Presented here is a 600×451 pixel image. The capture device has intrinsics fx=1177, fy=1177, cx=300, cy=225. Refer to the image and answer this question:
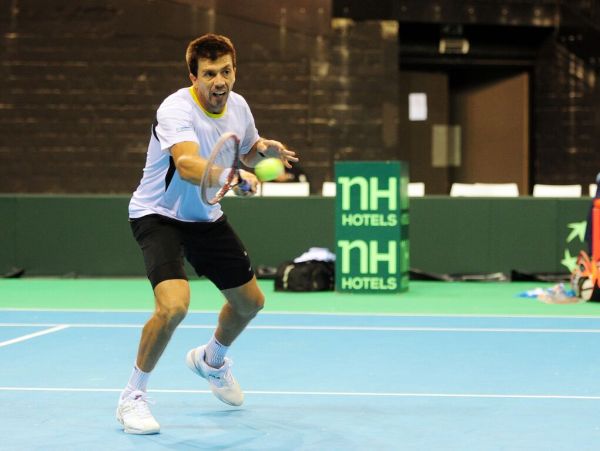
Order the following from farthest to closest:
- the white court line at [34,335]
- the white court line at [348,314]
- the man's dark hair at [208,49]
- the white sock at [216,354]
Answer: the white court line at [348,314] → the white court line at [34,335] → the white sock at [216,354] → the man's dark hair at [208,49]

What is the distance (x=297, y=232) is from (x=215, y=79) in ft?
26.1

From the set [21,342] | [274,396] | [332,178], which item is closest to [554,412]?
[274,396]

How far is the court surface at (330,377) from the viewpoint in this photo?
5.27m

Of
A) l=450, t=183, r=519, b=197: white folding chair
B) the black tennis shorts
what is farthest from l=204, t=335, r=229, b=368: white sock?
l=450, t=183, r=519, b=197: white folding chair

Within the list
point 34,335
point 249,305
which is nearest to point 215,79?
point 249,305

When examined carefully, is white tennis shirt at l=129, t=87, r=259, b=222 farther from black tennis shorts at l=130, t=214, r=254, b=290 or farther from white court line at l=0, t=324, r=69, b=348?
white court line at l=0, t=324, r=69, b=348

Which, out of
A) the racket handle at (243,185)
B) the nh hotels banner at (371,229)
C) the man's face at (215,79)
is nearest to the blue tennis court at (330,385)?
the racket handle at (243,185)

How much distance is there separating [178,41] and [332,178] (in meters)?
2.86

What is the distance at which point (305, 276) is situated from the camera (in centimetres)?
1208

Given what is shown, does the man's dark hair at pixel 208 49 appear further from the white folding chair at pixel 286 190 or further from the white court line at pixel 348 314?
the white folding chair at pixel 286 190

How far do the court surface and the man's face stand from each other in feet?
5.03

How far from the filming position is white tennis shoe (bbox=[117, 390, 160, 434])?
526 cm

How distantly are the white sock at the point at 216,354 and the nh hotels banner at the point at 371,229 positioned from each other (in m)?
6.01

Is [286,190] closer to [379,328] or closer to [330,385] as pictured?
[379,328]
